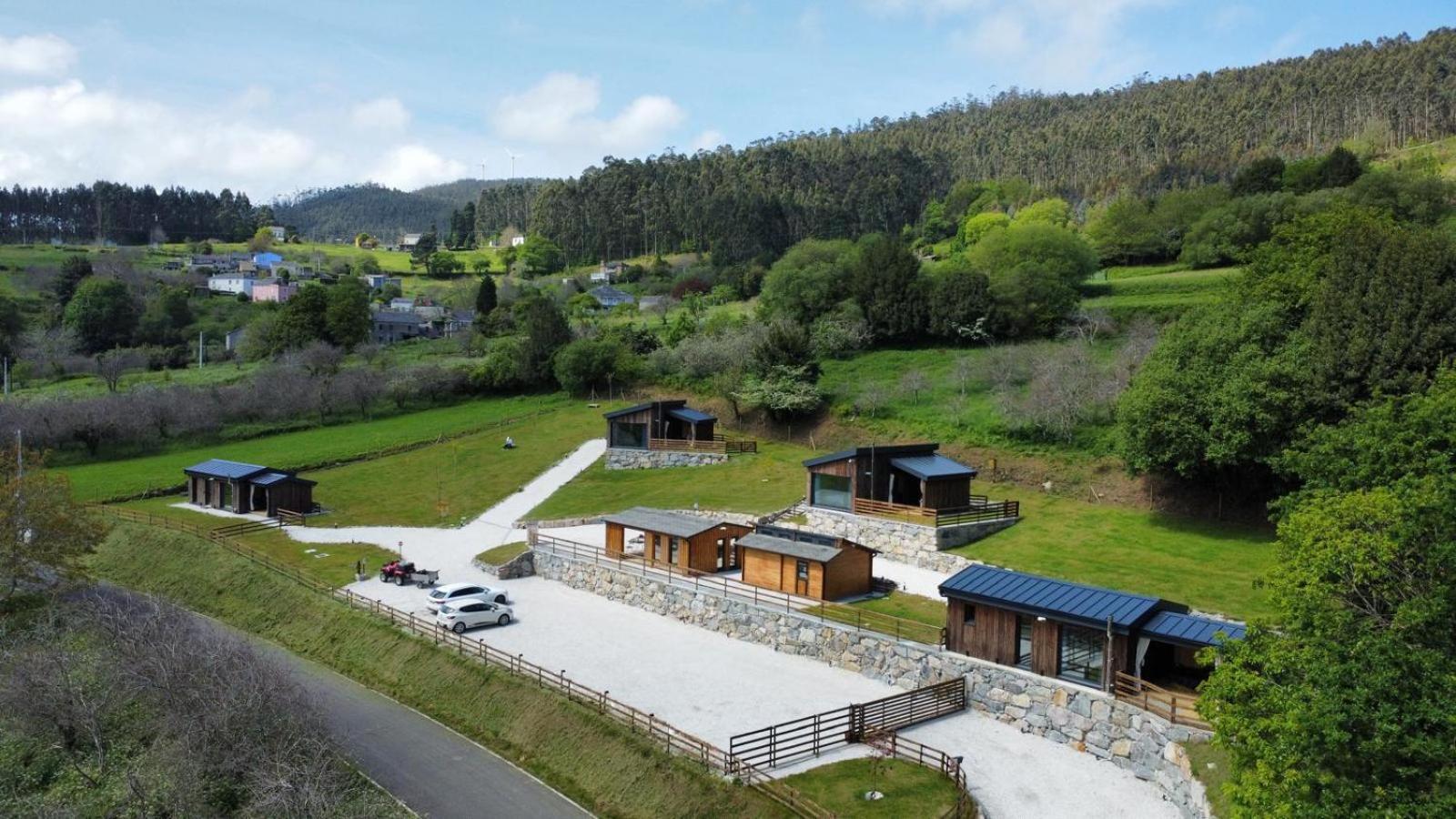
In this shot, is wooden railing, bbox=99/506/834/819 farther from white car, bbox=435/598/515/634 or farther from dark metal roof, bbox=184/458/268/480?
dark metal roof, bbox=184/458/268/480

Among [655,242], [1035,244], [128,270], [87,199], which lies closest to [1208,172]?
[1035,244]

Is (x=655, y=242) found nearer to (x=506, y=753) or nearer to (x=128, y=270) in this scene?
(x=128, y=270)

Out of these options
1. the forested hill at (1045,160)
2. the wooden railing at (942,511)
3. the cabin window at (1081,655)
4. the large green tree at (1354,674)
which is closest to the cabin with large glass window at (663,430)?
the wooden railing at (942,511)

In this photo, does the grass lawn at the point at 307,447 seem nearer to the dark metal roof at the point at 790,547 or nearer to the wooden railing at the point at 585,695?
the wooden railing at the point at 585,695

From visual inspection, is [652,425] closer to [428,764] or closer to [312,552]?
[312,552]

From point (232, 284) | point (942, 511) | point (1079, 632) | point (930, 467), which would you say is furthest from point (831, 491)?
point (232, 284)

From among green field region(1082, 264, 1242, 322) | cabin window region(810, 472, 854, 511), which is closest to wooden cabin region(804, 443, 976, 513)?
cabin window region(810, 472, 854, 511)

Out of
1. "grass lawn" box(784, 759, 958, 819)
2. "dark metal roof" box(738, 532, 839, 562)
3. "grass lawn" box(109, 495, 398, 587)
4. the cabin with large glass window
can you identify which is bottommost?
"grass lawn" box(109, 495, 398, 587)
